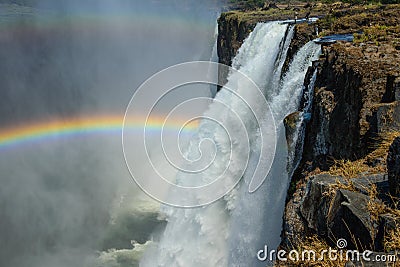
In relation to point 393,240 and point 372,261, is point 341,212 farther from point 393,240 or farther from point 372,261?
point 372,261

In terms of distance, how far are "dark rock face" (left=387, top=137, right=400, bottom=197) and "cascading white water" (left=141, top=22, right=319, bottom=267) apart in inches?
192

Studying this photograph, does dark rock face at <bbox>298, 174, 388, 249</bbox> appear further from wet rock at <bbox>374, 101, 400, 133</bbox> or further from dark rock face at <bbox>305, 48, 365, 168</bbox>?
dark rock face at <bbox>305, 48, 365, 168</bbox>

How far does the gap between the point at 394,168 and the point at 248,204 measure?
22.9 ft

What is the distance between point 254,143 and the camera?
12062mm

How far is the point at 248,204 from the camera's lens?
11.1 metres

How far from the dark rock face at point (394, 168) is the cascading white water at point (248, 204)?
4.89 m

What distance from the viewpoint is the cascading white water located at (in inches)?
389

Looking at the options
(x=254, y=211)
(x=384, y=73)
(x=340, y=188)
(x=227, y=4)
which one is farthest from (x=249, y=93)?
(x=227, y=4)

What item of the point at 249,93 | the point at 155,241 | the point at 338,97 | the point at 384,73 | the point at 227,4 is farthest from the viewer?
the point at 227,4

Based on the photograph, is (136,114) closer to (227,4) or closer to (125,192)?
(125,192)

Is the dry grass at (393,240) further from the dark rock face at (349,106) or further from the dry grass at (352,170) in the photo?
the dark rock face at (349,106)

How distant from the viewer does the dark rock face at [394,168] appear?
166 inches

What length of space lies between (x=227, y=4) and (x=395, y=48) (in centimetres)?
4882

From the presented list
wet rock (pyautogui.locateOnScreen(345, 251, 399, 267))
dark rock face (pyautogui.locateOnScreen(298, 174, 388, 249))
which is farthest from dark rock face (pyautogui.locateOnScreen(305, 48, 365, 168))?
wet rock (pyautogui.locateOnScreen(345, 251, 399, 267))
